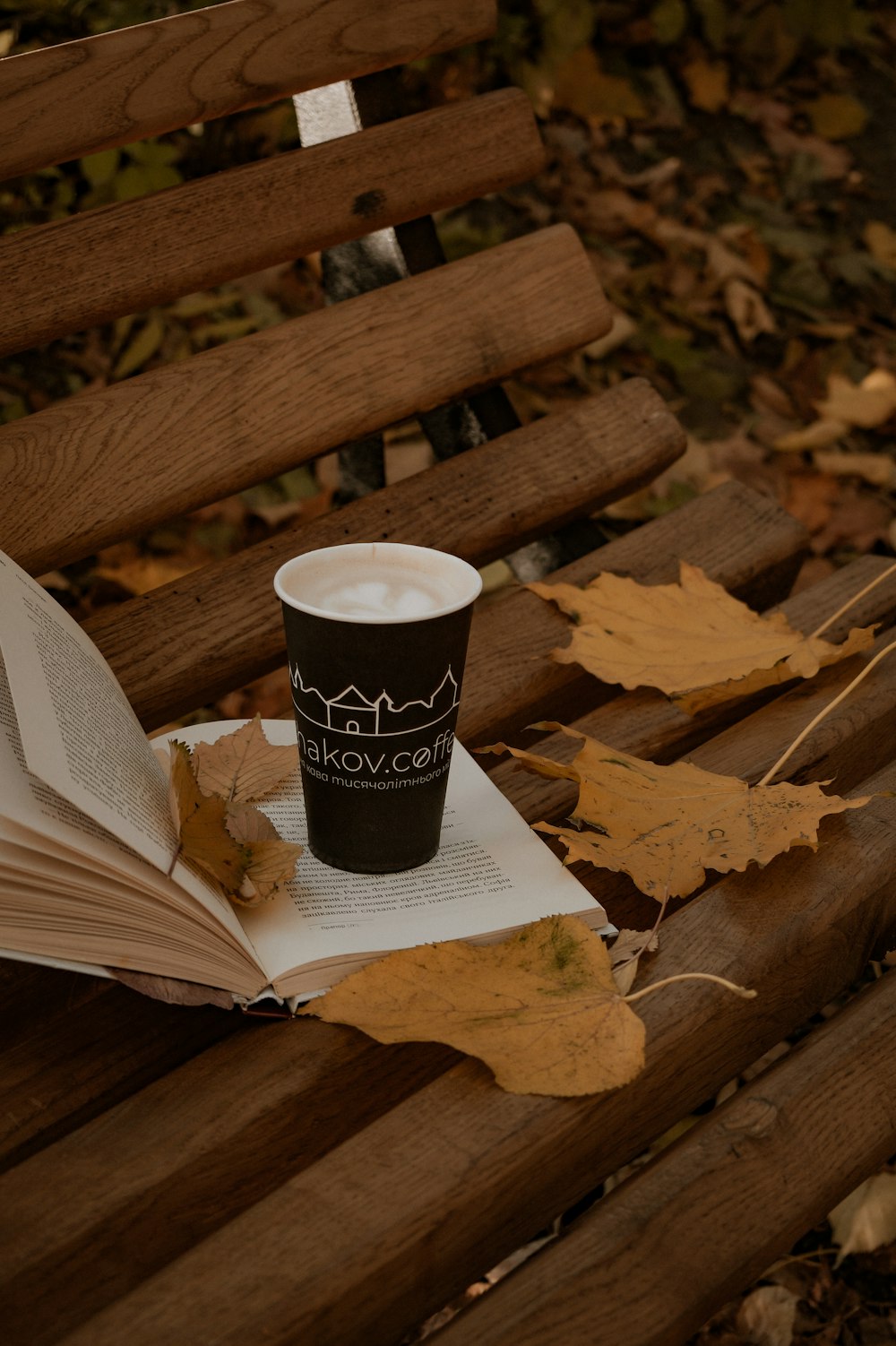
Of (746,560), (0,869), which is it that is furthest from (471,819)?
(746,560)

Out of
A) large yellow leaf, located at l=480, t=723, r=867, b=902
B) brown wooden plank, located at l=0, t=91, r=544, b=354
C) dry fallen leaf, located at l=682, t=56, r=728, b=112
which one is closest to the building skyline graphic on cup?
large yellow leaf, located at l=480, t=723, r=867, b=902

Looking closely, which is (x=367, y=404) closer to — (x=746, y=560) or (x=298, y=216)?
(x=298, y=216)

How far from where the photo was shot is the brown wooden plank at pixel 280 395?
4.08 ft

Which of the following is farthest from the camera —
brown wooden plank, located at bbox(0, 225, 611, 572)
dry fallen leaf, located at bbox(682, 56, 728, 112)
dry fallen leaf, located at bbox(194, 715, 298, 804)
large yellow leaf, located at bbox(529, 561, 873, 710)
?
dry fallen leaf, located at bbox(682, 56, 728, 112)

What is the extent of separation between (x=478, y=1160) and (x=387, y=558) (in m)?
0.40

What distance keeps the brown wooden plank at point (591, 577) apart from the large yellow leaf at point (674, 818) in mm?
173

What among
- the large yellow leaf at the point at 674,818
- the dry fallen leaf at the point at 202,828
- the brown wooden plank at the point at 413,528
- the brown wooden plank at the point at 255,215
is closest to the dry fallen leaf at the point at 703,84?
the brown wooden plank at the point at 255,215

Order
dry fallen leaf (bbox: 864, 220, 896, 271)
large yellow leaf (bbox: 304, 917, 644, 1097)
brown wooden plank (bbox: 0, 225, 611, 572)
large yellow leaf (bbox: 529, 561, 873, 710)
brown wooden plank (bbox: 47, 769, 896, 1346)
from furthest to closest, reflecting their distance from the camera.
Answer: dry fallen leaf (bbox: 864, 220, 896, 271) < brown wooden plank (bbox: 0, 225, 611, 572) < large yellow leaf (bbox: 529, 561, 873, 710) < large yellow leaf (bbox: 304, 917, 644, 1097) < brown wooden plank (bbox: 47, 769, 896, 1346)

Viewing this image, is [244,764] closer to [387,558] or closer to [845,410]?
[387,558]

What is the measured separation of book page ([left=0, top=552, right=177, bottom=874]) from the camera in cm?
73

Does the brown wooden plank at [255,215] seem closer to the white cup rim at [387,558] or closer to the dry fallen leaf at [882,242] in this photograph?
the white cup rim at [387,558]

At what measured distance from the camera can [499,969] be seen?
0.80 m

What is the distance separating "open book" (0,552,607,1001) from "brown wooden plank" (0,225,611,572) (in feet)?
1.05

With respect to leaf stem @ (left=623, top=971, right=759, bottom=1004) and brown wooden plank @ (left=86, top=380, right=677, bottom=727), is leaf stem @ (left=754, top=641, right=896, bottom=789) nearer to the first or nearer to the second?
leaf stem @ (left=623, top=971, right=759, bottom=1004)
